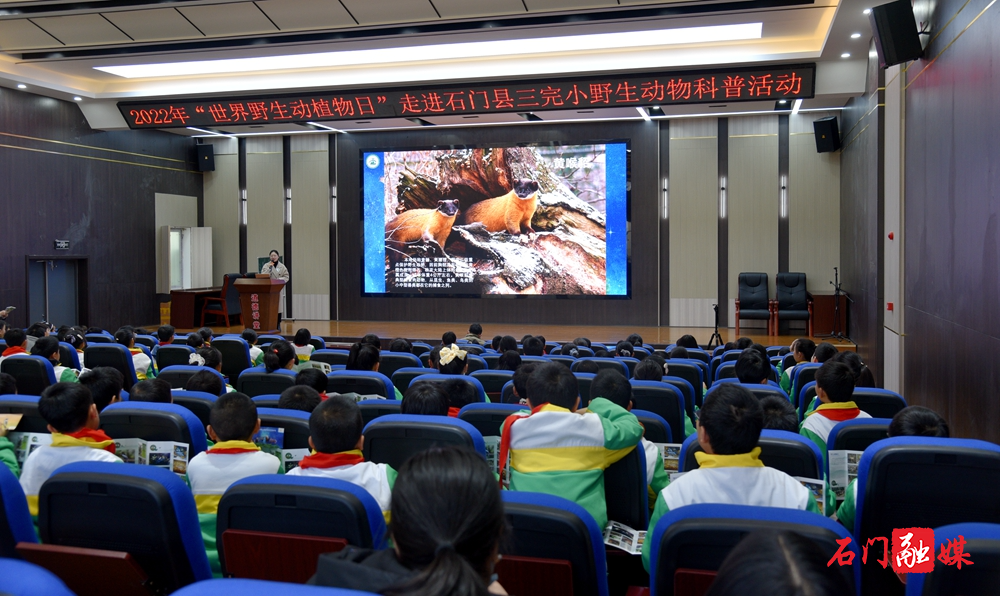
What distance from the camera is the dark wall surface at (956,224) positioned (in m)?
4.54

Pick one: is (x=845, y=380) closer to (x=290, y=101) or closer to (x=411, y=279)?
(x=290, y=101)

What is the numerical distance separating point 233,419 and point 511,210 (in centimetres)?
1097

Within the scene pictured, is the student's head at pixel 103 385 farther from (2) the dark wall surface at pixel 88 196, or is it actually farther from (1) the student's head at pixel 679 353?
(2) the dark wall surface at pixel 88 196

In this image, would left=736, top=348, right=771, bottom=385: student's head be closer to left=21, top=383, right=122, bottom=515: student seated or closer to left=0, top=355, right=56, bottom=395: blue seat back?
left=21, top=383, right=122, bottom=515: student seated

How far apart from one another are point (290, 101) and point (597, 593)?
9.53 metres

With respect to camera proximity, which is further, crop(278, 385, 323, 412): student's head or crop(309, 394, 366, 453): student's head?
crop(278, 385, 323, 412): student's head

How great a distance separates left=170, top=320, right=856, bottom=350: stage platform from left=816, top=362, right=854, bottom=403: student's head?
7509mm

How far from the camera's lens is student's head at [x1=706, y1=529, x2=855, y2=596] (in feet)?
3.10

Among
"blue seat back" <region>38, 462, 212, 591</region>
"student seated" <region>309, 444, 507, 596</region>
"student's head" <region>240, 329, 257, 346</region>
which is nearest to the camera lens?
"student seated" <region>309, 444, 507, 596</region>

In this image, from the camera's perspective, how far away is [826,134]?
1172 cm

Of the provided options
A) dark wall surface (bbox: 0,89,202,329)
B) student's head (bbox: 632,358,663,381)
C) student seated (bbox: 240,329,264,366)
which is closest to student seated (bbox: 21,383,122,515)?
student's head (bbox: 632,358,663,381)

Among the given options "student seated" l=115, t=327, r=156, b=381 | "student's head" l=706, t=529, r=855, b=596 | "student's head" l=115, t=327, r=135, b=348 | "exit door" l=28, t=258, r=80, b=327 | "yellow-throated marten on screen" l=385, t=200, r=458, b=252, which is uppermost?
"yellow-throated marten on screen" l=385, t=200, r=458, b=252

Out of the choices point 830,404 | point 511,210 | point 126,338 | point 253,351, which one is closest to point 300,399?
point 830,404

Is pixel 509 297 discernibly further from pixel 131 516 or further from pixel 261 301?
pixel 131 516
